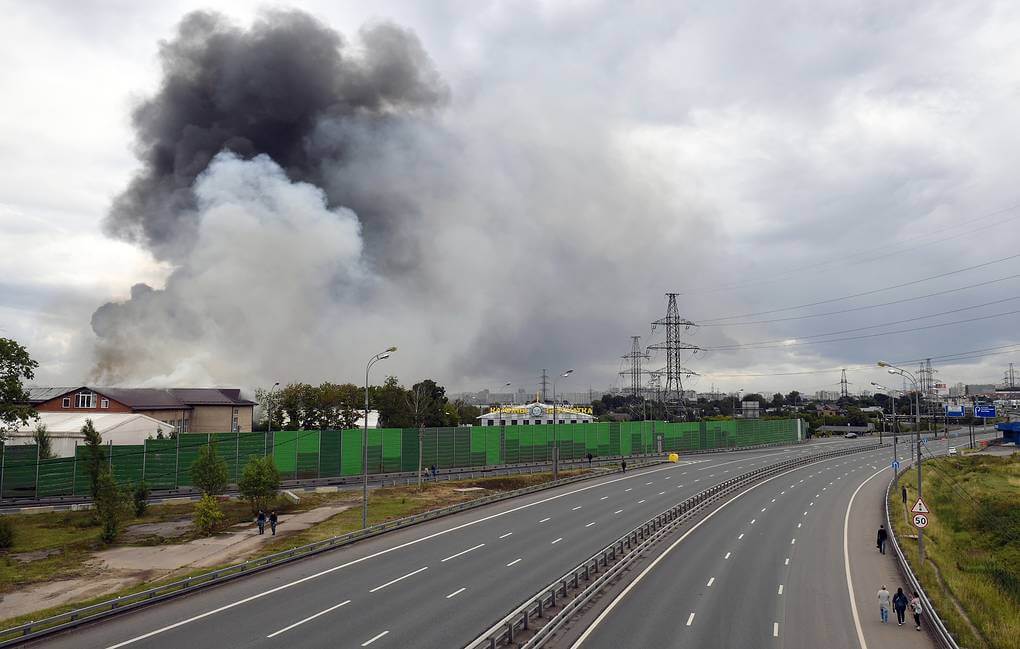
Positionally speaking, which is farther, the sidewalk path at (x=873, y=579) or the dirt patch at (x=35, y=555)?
the dirt patch at (x=35, y=555)

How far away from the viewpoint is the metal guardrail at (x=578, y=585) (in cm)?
2047

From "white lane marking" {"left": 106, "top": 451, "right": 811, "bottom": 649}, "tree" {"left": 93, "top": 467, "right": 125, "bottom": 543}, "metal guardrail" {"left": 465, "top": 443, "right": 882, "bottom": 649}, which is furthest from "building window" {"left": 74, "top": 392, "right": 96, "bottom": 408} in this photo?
"metal guardrail" {"left": 465, "top": 443, "right": 882, "bottom": 649}

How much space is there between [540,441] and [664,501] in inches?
1535

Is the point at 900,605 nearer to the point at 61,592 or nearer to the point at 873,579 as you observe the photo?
the point at 873,579

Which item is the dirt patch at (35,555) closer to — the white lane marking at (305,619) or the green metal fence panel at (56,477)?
the green metal fence panel at (56,477)

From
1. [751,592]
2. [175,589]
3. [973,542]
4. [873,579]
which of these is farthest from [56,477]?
[973,542]

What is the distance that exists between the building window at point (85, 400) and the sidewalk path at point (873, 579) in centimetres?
8725

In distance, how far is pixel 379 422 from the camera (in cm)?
12156

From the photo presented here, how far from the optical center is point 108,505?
40.5m

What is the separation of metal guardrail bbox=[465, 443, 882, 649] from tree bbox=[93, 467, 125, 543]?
2779cm

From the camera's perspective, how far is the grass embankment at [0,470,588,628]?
32.4 metres

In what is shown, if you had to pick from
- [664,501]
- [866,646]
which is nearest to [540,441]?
[664,501]

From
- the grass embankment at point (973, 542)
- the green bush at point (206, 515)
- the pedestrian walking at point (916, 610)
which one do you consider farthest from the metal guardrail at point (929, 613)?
the green bush at point (206, 515)

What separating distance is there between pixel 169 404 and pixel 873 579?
88970mm
